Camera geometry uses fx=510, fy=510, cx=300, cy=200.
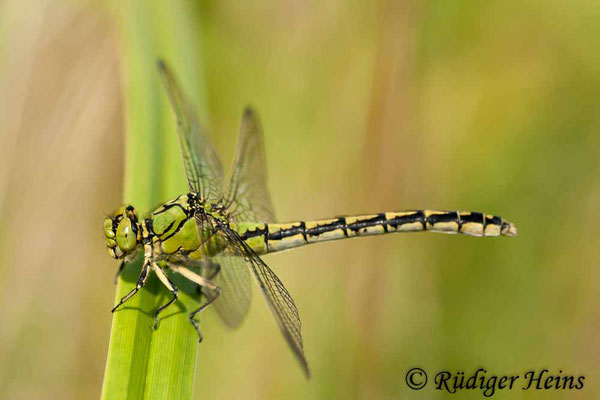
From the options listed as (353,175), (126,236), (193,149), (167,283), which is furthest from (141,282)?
(353,175)

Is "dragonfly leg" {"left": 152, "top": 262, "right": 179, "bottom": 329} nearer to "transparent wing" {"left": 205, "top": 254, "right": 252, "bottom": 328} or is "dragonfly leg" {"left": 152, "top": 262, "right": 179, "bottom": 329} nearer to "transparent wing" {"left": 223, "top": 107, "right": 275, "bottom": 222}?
"transparent wing" {"left": 205, "top": 254, "right": 252, "bottom": 328}

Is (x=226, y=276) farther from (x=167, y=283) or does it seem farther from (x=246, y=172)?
(x=246, y=172)

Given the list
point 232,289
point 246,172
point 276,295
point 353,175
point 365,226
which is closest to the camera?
point 276,295

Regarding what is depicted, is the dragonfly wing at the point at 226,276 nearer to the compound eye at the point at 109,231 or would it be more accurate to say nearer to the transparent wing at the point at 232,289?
the transparent wing at the point at 232,289

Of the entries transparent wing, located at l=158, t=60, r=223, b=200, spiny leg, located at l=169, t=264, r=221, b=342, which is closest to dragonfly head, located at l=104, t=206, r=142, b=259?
spiny leg, located at l=169, t=264, r=221, b=342

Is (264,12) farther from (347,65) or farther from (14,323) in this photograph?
(14,323)

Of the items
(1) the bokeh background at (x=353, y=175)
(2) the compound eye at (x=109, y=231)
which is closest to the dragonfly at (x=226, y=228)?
(2) the compound eye at (x=109, y=231)
